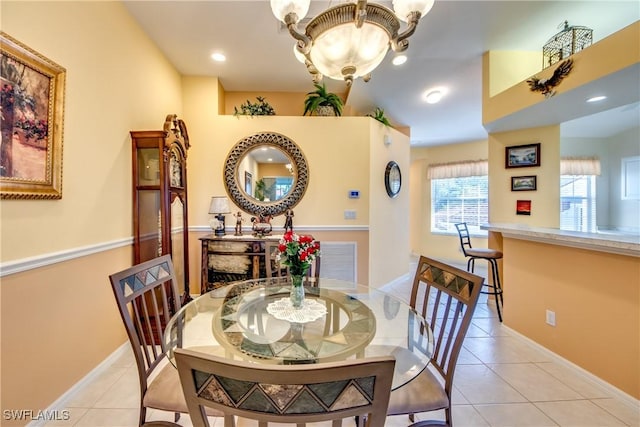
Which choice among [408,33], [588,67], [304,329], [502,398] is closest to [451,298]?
[304,329]

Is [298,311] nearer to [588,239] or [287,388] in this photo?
[287,388]

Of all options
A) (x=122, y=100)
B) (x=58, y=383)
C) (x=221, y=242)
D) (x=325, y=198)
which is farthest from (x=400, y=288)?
(x=122, y=100)

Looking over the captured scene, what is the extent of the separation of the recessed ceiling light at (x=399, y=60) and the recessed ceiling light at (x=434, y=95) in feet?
2.90

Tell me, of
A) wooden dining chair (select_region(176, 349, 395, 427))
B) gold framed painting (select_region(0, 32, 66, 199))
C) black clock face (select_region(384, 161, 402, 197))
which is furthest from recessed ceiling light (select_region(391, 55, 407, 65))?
wooden dining chair (select_region(176, 349, 395, 427))

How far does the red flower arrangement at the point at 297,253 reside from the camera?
1.44 metres

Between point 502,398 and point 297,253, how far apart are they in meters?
1.72

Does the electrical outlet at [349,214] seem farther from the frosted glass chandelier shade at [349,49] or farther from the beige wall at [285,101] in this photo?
the frosted glass chandelier shade at [349,49]

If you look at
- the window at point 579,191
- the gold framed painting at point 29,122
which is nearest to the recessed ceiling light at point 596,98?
the window at point 579,191

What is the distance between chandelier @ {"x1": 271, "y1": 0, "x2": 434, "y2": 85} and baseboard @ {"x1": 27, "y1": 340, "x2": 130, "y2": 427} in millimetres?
2610

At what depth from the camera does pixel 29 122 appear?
1.45m

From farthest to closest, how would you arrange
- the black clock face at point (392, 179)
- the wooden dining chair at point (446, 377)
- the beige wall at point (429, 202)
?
the beige wall at point (429, 202), the black clock face at point (392, 179), the wooden dining chair at point (446, 377)

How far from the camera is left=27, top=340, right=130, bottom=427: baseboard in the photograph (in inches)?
61.5

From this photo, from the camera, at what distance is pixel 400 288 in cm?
402

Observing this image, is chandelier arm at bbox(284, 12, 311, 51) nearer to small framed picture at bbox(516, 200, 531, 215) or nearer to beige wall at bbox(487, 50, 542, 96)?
beige wall at bbox(487, 50, 542, 96)
